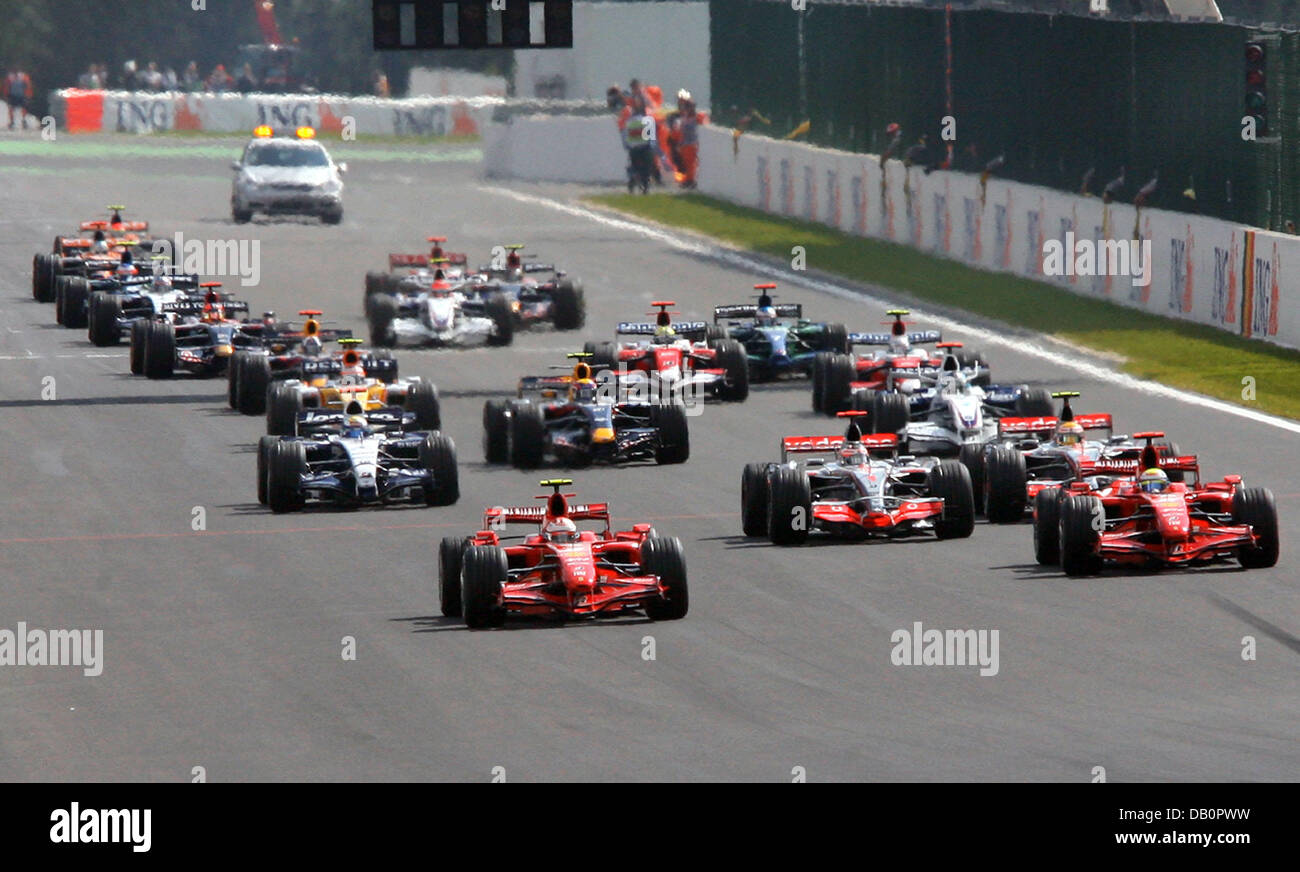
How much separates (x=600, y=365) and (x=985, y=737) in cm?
1532

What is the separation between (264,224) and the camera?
56156 mm

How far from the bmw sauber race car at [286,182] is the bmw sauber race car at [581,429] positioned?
2883 centimetres

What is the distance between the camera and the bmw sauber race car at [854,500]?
21859 mm

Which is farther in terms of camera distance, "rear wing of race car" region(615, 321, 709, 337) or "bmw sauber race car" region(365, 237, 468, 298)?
"bmw sauber race car" region(365, 237, 468, 298)

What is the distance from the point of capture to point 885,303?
4172 cm

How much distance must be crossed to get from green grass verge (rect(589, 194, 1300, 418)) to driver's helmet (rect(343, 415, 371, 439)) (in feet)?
34.5

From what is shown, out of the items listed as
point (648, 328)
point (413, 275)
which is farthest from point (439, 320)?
point (648, 328)

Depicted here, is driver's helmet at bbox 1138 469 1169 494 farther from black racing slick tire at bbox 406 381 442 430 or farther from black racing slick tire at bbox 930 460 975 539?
black racing slick tire at bbox 406 381 442 430

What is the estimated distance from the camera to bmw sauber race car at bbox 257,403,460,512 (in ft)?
78.4

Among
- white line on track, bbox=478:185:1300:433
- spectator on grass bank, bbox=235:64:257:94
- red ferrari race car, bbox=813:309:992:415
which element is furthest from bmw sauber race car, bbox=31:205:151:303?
spectator on grass bank, bbox=235:64:257:94

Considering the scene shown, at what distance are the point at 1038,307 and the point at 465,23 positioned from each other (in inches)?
418

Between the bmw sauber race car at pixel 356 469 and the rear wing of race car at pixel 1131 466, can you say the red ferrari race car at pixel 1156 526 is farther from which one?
the bmw sauber race car at pixel 356 469
